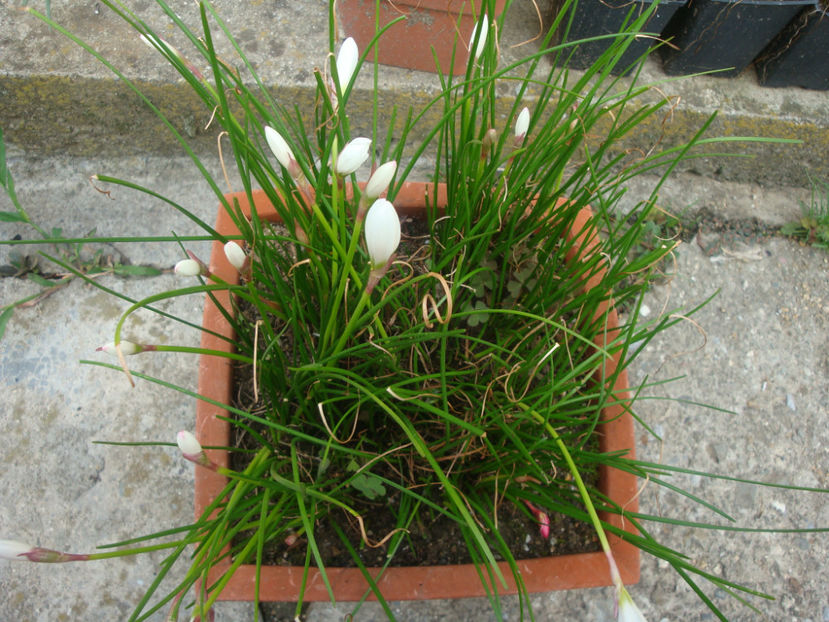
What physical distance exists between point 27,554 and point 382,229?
13.0 inches

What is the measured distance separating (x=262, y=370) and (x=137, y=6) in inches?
34.4

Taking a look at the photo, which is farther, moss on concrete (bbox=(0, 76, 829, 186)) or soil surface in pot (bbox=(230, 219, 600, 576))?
moss on concrete (bbox=(0, 76, 829, 186))

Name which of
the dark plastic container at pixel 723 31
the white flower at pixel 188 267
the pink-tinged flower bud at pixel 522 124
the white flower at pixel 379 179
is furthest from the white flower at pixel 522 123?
the dark plastic container at pixel 723 31

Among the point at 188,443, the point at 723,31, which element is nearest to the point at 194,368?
the point at 188,443

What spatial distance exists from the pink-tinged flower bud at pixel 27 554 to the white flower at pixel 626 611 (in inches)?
14.3

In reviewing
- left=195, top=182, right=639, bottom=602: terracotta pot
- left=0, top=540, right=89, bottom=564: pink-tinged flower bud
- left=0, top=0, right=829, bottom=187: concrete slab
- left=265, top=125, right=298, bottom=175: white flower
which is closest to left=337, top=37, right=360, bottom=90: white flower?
left=265, top=125, right=298, bottom=175: white flower

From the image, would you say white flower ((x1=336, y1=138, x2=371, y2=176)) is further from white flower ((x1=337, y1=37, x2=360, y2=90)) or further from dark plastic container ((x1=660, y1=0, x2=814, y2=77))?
dark plastic container ((x1=660, y1=0, x2=814, y2=77))

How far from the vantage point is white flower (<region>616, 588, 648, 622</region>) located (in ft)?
1.16

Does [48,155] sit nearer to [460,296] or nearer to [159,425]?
[159,425]

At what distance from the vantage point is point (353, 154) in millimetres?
435

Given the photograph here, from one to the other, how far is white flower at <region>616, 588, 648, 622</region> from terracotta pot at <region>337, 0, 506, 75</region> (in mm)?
727

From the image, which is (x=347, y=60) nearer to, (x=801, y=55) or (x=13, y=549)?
(x=13, y=549)

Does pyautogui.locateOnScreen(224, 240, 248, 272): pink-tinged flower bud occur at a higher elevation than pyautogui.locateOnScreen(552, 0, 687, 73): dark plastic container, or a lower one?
lower

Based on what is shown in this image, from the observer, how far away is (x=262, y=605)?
0.81 meters
